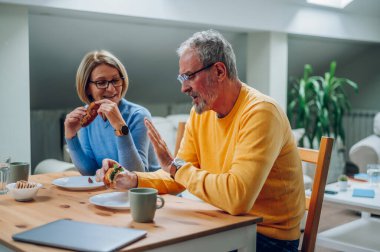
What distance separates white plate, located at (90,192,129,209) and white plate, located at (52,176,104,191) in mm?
182

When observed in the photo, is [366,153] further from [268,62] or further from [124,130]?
[124,130]

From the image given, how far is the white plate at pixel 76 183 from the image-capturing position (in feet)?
6.04

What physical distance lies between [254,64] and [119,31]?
1.31 metres

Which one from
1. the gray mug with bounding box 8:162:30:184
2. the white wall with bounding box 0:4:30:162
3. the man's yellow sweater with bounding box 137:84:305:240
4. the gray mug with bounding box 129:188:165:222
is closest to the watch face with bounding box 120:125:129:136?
the man's yellow sweater with bounding box 137:84:305:240

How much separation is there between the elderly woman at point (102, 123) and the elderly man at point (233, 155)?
412mm

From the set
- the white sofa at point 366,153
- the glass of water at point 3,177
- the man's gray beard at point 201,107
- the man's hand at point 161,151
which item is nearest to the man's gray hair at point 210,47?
the man's gray beard at point 201,107

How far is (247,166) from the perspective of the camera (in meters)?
1.52

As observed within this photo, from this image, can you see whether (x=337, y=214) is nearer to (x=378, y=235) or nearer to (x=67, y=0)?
(x=378, y=235)

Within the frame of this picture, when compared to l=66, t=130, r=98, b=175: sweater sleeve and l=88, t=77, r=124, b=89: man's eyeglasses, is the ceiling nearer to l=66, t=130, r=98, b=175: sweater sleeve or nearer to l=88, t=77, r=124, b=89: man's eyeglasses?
l=88, t=77, r=124, b=89: man's eyeglasses

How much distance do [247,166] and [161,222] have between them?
30 centimetres

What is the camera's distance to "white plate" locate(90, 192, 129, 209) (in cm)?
155

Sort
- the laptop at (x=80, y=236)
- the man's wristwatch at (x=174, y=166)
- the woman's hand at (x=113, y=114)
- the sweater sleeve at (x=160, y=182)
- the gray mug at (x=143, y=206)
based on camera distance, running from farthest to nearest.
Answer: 1. the woman's hand at (x=113, y=114)
2. the sweater sleeve at (x=160, y=182)
3. the man's wristwatch at (x=174, y=166)
4. the gray mug at (x=143, y=206)
5. the laptop at (x=80, y=236)

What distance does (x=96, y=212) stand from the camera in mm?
1524

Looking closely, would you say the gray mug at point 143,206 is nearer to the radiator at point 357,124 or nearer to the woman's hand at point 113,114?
the woman's hand at point 113,114
